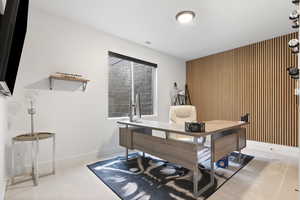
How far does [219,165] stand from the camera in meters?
2.30

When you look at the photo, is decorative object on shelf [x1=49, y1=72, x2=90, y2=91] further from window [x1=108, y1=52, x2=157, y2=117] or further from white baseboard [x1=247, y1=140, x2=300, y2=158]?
white baseboard [x1=247, y1=140, x2=300, y2=158]

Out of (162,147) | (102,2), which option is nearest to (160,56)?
(102,2)

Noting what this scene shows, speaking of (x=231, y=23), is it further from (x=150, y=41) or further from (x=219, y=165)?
(x=219, y=165)

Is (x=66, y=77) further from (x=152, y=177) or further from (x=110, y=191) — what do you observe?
(x=152, y=177)

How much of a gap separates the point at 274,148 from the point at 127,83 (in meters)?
3.47

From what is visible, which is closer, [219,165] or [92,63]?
[219,165]

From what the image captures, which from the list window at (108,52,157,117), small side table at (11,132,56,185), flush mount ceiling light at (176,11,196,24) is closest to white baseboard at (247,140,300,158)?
window at (108,52,157,117)

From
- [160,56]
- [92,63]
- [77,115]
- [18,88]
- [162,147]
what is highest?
[160,56]

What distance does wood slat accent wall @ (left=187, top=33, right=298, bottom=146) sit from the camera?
2943mm

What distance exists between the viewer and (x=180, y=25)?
2627 mm

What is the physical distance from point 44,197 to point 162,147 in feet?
4.59

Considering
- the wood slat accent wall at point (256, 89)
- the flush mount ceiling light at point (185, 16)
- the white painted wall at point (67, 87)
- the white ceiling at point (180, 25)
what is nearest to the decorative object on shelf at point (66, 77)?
the white painted wall at point (67, 87)

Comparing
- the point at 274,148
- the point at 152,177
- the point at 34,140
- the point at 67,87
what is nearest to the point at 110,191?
the point at 152,177

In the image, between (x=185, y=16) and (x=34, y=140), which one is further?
(x=185, y=16)
